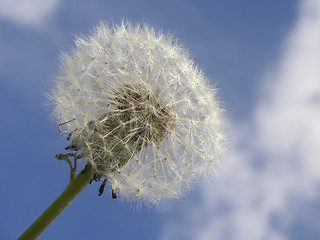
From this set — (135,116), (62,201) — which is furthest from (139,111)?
(62,201)

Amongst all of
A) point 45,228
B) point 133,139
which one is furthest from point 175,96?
point 45,228

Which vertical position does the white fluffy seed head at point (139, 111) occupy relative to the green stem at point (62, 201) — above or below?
above

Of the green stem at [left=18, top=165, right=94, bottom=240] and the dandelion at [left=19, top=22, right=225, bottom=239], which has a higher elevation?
the dandelion at [left=19, top=22, right=225, bottom=239]

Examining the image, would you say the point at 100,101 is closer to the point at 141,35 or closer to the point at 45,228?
the point at 141,35

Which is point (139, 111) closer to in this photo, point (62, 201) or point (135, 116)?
point (135, 116)
